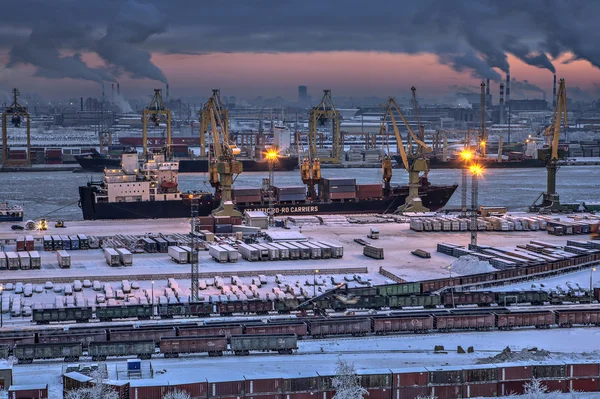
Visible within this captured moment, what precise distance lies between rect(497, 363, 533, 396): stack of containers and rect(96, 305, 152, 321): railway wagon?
17.6 feet

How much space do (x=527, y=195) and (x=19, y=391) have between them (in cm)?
2717

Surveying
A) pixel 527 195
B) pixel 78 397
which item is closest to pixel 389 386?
pixel 78 397

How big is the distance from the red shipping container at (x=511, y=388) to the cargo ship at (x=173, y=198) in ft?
54.9

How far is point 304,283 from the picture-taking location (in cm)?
1692

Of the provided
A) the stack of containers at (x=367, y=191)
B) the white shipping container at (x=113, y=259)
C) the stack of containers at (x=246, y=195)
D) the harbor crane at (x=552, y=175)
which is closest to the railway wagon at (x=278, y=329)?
the white shipping container at (x=113, y=259)

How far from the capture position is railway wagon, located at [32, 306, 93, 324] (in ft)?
46.4

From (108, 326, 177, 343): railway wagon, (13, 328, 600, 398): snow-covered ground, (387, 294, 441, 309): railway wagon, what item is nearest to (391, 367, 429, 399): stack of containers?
(13, 328, 600, 398): snow-covered ground

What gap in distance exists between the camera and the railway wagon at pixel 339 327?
13.4 meters

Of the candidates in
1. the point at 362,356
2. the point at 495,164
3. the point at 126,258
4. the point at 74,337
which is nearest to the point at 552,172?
the point at 126,258

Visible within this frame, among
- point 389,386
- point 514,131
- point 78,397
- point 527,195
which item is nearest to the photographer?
point 78,397

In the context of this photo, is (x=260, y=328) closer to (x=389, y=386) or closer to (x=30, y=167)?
(x=389, y=386)

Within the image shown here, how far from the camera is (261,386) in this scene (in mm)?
10977

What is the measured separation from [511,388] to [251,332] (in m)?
3.49

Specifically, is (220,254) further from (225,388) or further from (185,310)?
(225,388)
